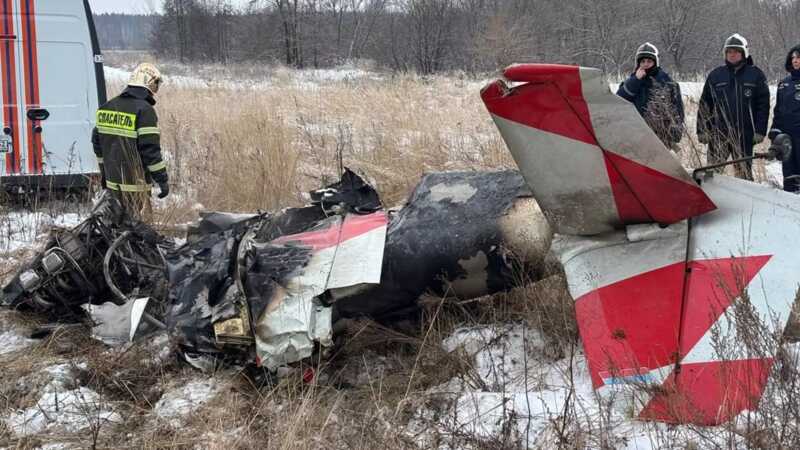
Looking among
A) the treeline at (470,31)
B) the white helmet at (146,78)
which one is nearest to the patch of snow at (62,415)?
the white helmet at (146,78)

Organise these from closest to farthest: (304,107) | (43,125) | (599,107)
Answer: (599,107)
(43,125)
(304,107)

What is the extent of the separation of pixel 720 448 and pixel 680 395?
235mm

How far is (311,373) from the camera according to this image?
292cm

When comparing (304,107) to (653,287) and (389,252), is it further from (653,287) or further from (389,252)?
(653,287)

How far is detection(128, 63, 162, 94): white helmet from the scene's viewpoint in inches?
203

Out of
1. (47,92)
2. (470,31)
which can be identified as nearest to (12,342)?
(47,92)

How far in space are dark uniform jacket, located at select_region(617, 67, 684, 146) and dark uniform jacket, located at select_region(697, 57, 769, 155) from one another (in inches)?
14.8

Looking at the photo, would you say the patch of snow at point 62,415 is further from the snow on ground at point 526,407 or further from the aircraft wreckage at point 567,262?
the snow on ground at point 526,407

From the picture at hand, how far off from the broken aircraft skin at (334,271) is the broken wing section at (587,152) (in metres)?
0.34

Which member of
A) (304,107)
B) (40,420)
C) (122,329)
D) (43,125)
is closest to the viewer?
(40,420)

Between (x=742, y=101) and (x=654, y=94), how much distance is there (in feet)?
3.34

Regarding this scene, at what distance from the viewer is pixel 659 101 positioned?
4758 millimetres

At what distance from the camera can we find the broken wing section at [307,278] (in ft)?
9.37

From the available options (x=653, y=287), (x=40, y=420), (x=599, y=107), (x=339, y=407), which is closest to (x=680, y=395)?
(x=653, y=287)
